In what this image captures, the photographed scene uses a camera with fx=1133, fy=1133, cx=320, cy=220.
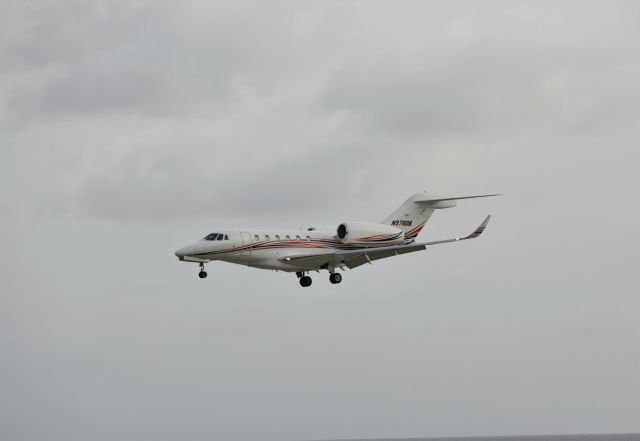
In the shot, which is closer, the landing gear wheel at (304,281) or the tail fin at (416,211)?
the landing gear wheel at (304,281)

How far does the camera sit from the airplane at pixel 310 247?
5694cm

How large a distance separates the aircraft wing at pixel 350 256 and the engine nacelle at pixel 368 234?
69 cm

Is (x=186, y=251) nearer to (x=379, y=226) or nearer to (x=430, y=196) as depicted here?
(x=379, y=226)

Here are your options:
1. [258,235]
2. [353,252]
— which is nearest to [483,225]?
[353,252]

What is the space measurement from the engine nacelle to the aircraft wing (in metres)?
0.69

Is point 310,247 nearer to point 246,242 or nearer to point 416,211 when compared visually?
point 246,242

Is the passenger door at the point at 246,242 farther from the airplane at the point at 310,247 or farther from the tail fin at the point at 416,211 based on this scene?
the tail fin at the point at 416,211

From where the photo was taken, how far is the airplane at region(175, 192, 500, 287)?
5694 centimetres

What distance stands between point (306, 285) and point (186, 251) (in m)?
8.53

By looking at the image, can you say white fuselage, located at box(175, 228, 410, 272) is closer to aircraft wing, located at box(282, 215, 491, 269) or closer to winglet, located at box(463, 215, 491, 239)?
aircraft wing, located at box(282, 215, 491, 269)

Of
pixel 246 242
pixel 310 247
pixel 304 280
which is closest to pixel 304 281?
pixel 304 280

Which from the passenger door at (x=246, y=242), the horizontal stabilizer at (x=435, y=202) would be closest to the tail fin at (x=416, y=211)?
the horizontal stabilizer at (x=435, y=202)

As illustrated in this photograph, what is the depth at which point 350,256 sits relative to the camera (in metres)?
60.7

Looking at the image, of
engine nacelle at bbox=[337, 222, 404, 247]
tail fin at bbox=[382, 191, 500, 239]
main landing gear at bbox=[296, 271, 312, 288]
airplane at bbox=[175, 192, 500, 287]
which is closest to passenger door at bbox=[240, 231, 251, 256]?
airplane at bbox=[175, 192, 500, 287]
